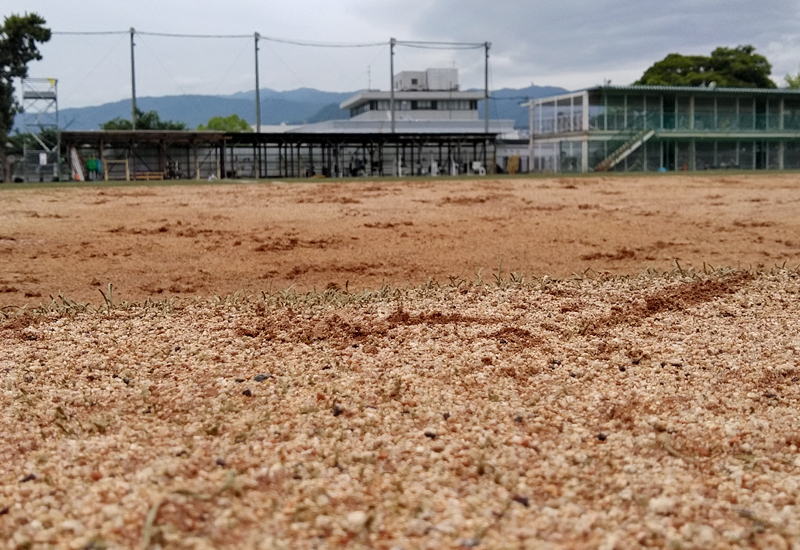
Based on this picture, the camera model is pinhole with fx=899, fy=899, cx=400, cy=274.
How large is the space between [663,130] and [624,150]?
10.2 feet

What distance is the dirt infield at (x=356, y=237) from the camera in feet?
27.3

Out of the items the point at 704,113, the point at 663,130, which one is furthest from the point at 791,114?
the point at 663,130

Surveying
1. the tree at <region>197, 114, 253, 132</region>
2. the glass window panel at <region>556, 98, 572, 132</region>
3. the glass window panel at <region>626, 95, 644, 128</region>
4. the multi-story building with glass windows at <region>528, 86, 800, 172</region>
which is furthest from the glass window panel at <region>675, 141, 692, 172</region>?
the tree at <region>197, 114, 253, 132</region>

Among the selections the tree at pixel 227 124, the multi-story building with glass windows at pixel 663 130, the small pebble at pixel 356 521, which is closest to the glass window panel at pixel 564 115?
the multi-story building with glass windows at pixel 663 130

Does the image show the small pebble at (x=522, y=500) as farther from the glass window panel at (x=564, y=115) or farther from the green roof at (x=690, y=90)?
the glass window panel at (x=564, y=115)

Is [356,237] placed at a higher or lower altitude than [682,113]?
lower

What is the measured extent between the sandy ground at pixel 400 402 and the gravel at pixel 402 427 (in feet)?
0.04

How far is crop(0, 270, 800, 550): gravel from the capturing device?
2.87m

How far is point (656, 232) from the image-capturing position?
11.5m

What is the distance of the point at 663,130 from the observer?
46.1 meters

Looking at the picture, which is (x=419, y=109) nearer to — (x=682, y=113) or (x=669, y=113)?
(x=682, y=113)

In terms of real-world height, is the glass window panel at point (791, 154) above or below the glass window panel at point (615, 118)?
below

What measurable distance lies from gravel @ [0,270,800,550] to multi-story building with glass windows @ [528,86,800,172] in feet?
130

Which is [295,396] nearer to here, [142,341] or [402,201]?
[142,341]
